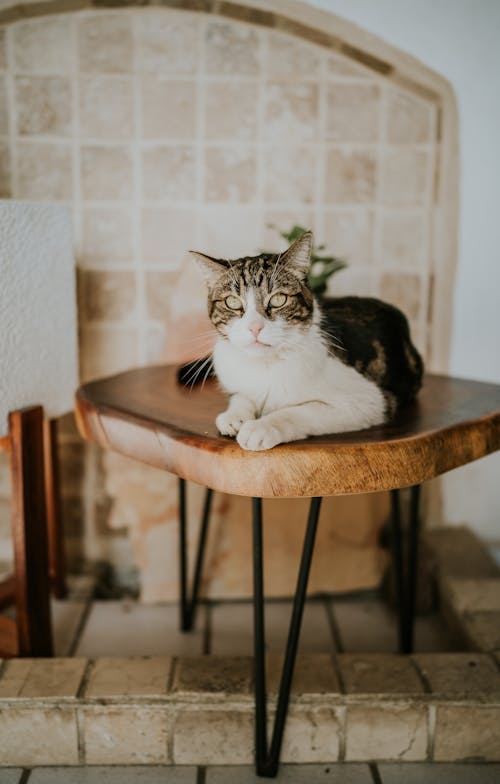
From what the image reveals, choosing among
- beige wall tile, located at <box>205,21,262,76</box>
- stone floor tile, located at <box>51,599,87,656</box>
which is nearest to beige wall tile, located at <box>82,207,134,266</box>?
beige wall tile, located at <box>205,21,262,76</box>

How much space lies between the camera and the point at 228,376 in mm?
1078

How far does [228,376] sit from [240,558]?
79 centimetres

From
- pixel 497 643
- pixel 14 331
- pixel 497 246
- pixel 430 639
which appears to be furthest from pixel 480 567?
pixel 14 331

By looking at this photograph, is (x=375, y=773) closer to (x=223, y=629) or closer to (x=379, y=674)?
(x=379, y=674)

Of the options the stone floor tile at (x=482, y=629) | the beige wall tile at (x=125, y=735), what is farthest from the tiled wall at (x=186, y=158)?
the beige wall tile at (x=125, y=735)

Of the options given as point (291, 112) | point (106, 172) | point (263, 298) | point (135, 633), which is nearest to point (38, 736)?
point (135, 633)

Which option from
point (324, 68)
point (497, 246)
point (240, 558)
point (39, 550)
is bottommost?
point (240, 558)

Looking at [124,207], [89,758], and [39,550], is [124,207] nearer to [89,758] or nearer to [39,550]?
[39,550]

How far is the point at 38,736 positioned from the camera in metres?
1.15

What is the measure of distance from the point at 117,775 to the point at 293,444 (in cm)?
75

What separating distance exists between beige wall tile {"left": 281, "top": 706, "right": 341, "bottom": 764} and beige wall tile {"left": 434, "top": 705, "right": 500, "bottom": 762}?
0.63 ft

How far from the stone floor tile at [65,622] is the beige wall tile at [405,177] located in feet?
4.54

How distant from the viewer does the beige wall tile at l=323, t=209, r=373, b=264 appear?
5.66 ft

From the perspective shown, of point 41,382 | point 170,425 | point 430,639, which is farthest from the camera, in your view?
point 430,639
